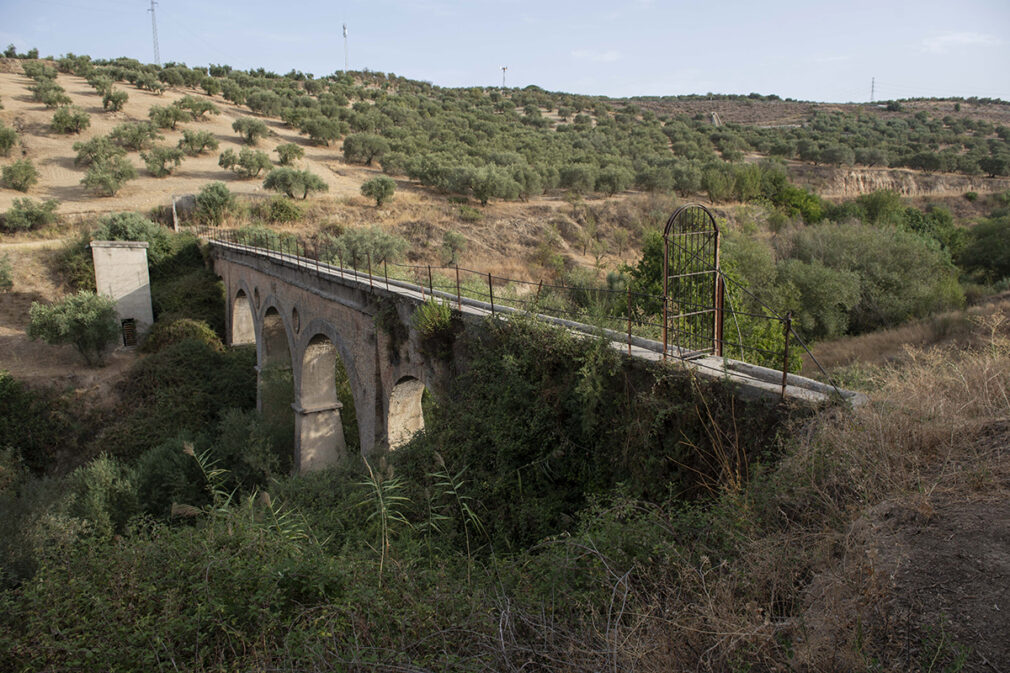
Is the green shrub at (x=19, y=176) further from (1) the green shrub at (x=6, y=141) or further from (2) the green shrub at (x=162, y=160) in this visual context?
Result: (2) the green shrub at (x=162, y=160)

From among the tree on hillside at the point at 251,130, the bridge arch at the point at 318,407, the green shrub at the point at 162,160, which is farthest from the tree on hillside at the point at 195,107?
the bridge arch at the point at 318,407

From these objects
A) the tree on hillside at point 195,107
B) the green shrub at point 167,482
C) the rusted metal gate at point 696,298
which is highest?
the tree on hillside at point 195,107

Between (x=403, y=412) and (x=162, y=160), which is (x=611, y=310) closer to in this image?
(x=403, y=412)

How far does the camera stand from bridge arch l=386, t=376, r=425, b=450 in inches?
398

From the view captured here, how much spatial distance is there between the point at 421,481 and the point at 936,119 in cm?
7232

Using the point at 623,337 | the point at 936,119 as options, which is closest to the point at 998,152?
the point at 936,119

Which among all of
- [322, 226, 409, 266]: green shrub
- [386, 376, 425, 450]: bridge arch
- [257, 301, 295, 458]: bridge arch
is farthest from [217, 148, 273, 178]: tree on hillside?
[386, 376, 425, 450]: bridge arch

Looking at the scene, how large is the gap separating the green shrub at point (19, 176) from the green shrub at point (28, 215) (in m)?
3.38

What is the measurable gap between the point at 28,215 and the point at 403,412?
26764mm

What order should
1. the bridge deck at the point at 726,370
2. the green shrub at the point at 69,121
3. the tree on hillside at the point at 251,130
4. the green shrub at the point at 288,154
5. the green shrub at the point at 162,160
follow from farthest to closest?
the tree on hillside at the point at 251,130
the green shrub at the point at 69,121
the green shrub at the point at 288,154
the green shrub at the point at 162,160
the bridge deck at the point at 726,370

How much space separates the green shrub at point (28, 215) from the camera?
2631 centimetres

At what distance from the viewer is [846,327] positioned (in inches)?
741

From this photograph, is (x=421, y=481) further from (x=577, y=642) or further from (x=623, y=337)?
(x=577, y=642)

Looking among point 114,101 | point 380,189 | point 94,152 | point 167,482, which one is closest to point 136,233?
point 380,189
